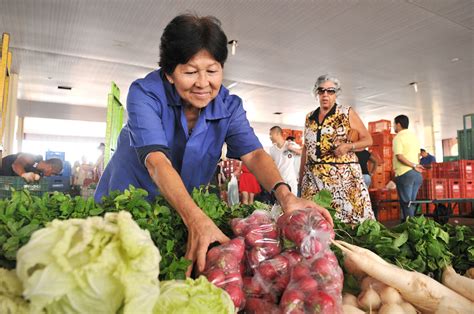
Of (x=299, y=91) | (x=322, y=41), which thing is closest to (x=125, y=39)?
(x=322, y=41)

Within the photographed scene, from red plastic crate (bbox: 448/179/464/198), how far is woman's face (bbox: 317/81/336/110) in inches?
216

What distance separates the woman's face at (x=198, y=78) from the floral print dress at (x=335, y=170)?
203 cm

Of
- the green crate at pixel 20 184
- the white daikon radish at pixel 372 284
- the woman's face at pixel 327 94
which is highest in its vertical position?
the woman's face at pixel 327 94

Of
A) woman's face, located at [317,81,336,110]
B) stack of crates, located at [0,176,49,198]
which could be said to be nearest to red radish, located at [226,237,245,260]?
woman's face, located at [317,81,336,110]

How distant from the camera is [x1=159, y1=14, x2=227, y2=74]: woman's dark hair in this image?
157 centimetres

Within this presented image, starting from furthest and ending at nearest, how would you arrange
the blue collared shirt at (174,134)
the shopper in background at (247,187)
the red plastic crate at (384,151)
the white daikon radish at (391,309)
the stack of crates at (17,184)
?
the red plastic crate at (384,151) → the shopper in background at (247,187) → the stack of crates at (17,184) → the blue collared shirt at (174,134) → the white daikon radish at (391,309)

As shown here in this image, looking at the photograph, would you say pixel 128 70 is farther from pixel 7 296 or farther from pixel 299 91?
pixel 7 296

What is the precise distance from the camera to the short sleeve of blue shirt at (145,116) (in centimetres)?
163

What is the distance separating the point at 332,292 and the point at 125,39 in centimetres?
766

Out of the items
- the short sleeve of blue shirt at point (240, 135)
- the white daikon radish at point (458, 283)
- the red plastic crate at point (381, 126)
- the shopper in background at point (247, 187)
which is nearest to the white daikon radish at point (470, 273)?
the white daikon radish at point (458, 283)

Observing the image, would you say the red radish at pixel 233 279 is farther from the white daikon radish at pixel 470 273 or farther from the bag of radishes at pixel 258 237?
the white daikon radish at pixel 470 273

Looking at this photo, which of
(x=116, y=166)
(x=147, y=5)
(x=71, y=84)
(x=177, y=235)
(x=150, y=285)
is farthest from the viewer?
(x=71, y=84)

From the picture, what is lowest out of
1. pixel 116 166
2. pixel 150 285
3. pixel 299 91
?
pixel 150 285

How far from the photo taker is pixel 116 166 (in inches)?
83.2
